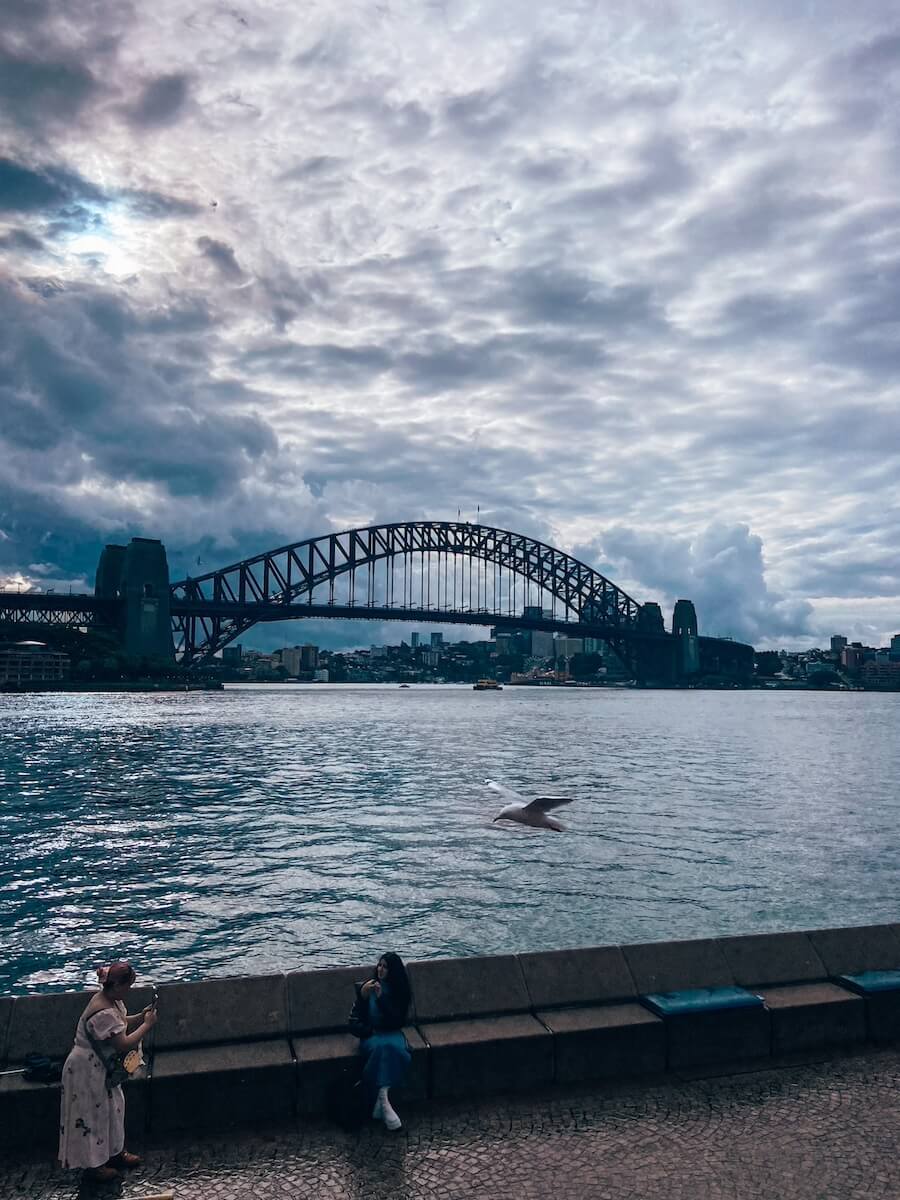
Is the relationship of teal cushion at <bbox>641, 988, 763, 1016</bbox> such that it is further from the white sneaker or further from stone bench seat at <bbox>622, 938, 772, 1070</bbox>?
the white sneaker

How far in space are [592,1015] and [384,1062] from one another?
147 cm

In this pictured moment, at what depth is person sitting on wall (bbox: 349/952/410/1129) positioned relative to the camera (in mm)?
5426

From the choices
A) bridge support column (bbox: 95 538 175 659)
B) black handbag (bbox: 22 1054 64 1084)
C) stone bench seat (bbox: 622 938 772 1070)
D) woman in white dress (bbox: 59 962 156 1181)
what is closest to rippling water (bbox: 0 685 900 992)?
stone bench seat (bbox: 622 938 772 1070)

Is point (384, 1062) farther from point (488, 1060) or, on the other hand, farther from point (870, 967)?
point (870, 967)

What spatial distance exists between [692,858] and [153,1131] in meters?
15.8

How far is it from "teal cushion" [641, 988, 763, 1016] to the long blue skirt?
1690mm

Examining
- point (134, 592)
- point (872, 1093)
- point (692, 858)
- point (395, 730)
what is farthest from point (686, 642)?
point (872, 1093)

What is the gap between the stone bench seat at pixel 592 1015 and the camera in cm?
595

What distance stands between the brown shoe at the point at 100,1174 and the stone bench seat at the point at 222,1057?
518 millimetres

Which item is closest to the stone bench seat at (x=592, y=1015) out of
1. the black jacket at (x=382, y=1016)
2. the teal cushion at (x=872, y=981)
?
the black jacket at (x=382, y=1016)

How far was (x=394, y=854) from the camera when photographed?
19.0 meters

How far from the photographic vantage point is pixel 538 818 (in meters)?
18.9

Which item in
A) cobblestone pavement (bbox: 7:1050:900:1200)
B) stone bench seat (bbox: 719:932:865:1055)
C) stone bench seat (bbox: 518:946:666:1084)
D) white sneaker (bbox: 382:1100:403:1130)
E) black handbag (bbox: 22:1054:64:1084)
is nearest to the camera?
cobblestone pavement (bbox: 7:1050:900:1200)

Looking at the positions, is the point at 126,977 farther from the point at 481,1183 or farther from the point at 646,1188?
the point at 646,1188
